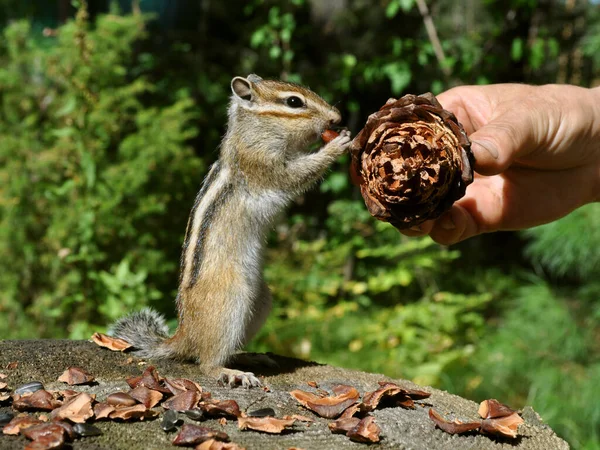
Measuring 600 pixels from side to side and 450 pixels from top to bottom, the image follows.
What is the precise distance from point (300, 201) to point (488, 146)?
15.3 feet

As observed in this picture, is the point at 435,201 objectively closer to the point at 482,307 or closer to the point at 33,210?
the point at 33,210

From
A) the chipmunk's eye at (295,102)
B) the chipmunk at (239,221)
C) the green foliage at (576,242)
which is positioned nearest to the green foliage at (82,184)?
the chipmunk at (239,221)

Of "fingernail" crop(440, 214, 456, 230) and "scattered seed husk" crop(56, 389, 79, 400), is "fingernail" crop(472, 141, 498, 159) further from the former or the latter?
"scattered seed husk" crop(56, 389, 79, 400)

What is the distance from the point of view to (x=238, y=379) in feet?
8.19

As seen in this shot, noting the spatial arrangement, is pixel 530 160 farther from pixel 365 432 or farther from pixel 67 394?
pixel 67 394

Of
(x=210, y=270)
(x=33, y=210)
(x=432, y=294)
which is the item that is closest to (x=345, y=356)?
(x=432, y=294)

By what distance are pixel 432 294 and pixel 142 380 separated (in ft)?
13.3

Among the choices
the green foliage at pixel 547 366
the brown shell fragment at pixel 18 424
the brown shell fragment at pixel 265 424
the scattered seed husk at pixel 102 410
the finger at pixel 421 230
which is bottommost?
the green foliage at pixel 547 366

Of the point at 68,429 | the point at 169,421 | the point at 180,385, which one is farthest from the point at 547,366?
the point at 68,429

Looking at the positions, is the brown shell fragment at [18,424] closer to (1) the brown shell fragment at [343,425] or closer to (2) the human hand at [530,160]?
(1) the brown shell fragment at [343,425]

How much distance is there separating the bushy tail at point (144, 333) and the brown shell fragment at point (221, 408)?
0.62 metres

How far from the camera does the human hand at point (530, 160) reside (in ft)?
8.73

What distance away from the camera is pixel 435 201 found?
216 centimetres

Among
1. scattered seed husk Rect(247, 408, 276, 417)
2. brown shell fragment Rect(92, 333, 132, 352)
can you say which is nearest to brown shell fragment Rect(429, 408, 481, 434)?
scattered seed husk Rect(247, 408, 276, 417)
